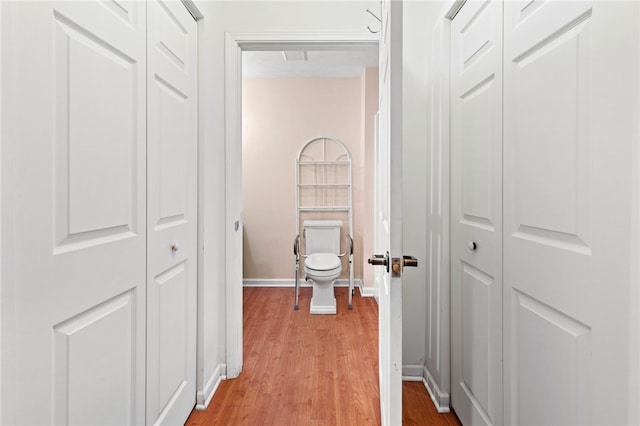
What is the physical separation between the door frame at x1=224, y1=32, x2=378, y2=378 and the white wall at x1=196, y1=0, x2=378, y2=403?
0.02 meters

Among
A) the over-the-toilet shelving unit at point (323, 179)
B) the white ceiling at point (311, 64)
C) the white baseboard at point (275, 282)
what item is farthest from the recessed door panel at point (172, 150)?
the white baseboard at point (275, 282)

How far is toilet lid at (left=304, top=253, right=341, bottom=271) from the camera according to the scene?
2.92 metres

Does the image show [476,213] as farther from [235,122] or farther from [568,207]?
[235,122]

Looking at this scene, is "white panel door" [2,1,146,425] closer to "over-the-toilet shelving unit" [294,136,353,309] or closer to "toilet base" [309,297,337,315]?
"toilet base" [309,297,337,315]

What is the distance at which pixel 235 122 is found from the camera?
188cm

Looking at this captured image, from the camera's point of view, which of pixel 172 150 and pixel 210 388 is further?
pixel 210 388

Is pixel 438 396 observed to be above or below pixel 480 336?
below

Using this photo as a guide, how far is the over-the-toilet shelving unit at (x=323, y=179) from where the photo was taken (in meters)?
3.71

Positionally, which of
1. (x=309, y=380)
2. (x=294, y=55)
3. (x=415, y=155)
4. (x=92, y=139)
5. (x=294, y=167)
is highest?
(x=294, y=55)

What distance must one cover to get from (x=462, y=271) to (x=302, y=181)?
2.49 metres

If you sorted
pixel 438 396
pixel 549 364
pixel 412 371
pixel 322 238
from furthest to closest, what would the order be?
1. pixel 322 238
2. pixel 412 371
3. pixel 438 396
4. pixel 549 364

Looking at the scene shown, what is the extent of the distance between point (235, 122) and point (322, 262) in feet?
5.38

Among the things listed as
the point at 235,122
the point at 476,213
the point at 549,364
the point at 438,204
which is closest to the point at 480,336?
the point at 549,364

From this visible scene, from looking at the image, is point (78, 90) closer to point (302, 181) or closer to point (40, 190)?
point (40, 190)
